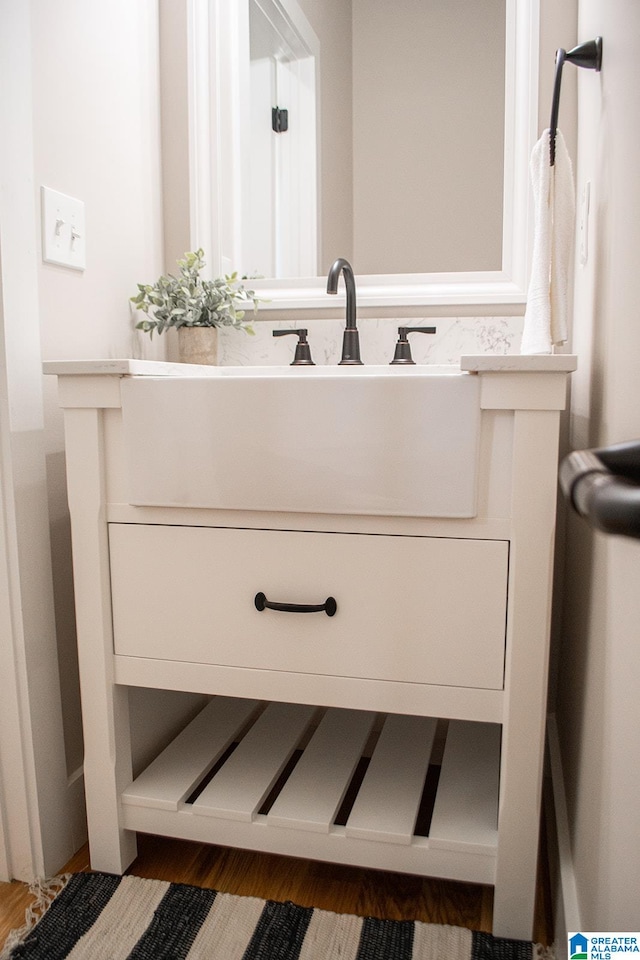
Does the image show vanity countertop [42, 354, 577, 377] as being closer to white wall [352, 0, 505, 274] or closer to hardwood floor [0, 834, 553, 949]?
white wall [352, 0, 505, 274]

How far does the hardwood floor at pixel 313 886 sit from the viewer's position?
39.8 inches

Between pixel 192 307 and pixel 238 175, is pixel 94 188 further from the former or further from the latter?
pixel 238 175

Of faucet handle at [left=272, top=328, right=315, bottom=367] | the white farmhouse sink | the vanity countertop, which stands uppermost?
faucet handle at [left=272, top=328, right=315, bottom=367]

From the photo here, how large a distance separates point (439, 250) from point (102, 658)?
3.27 ft

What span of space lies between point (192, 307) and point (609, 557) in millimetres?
904

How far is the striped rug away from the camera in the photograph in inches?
36.3

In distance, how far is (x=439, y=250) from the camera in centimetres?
139

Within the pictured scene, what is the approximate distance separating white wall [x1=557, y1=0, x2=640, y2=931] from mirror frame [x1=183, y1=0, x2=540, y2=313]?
19cm

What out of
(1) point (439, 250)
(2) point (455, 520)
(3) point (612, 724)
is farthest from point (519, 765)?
(1) point (439, 250)

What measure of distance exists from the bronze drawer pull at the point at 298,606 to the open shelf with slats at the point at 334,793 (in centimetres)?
32

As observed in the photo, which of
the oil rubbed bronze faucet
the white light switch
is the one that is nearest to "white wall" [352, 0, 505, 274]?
the oil rubbed bronze faucet

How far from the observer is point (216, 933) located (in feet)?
3.16

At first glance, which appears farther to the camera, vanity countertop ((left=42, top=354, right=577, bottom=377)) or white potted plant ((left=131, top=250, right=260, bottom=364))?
white potted plant ((left=131, top=250, right=260, bottom=364))

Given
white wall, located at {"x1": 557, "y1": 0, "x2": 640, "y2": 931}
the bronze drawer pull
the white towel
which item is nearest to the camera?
white wall, located at {"x1": 557, "y1": 0, "x2": 640, "y2": 931}
